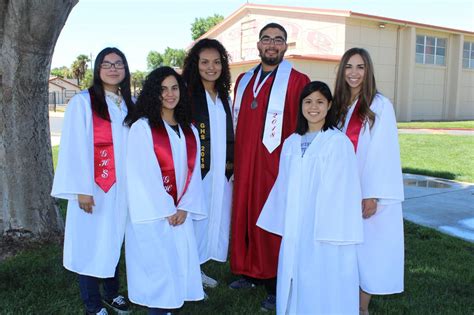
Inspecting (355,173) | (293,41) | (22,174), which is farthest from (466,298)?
(293,41)

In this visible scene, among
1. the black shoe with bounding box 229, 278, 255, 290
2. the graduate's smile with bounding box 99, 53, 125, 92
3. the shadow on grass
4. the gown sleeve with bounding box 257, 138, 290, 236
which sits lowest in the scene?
the black shoe with bounding box 229, 278, 255, 290

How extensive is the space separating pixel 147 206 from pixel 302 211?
95 centimetres

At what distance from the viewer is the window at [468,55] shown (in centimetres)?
2845

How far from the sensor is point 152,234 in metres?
3.01

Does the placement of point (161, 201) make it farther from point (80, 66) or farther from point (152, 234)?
point (80, 66)

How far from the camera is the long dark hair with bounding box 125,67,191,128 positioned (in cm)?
307

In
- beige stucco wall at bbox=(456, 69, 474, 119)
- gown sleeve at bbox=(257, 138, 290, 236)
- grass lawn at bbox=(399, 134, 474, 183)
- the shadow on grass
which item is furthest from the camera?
beige stucco wall at bbox=(456, 69, 474, 119)

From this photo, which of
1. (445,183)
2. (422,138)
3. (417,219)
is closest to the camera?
(417,219)

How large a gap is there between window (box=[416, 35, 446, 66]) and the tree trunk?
24.6m

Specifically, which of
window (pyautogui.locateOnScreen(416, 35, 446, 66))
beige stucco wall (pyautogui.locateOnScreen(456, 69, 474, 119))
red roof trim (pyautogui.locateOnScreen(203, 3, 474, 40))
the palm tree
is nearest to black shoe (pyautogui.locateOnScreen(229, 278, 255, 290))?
red roof trim (pyautogui.locateOnScreen(203, 3, 474, 40))

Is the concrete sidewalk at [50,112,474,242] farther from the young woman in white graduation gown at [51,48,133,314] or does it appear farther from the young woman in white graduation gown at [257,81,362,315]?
the young woman in white graduation gown at [51,48,133,314]

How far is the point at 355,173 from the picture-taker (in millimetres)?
2939

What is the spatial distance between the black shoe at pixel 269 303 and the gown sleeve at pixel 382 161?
1221mm

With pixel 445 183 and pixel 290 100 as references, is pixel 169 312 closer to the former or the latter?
pixel 290 100
